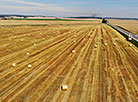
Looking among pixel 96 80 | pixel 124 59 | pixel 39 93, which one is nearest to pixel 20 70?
pixel 39 93

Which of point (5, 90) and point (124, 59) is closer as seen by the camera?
point (5, 90)

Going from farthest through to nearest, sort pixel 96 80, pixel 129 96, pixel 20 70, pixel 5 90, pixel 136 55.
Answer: pixel 136 55, pixel 20 70, pixel 96 80, pixel 5 90, pixel 129 96

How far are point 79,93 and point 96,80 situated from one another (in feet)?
5.37

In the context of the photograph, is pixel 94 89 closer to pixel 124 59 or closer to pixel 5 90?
pixel 5 90

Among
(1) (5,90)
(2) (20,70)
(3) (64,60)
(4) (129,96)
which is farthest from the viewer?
(3) (64,60)

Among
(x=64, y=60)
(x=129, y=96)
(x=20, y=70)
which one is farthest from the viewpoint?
(x=64, y=60)

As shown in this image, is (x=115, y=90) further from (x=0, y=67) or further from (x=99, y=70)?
(x=0, y=67)

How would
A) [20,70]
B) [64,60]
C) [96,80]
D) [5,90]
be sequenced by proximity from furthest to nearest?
1. [64,60]
2. [20,70]
3. [96,80]
4. [5,90]

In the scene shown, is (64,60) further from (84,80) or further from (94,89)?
(94,89)

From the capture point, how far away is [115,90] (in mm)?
6488

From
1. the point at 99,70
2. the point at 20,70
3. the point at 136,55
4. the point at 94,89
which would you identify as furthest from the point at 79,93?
the point at 136,55

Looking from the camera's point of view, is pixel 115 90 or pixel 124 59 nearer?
pixel 115 90

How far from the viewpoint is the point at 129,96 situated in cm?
604

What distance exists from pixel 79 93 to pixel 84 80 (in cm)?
132
